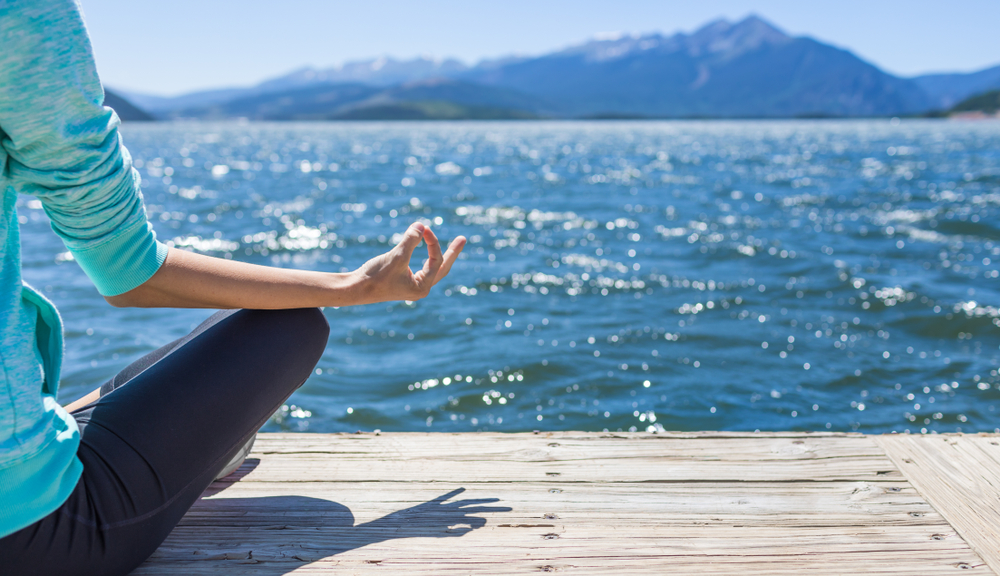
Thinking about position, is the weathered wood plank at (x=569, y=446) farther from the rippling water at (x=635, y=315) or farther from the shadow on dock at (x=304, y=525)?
the rippling water at (x=635, y=315)

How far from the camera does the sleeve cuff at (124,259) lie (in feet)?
5.47

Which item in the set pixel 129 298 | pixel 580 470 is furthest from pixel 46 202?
pixel 580 470

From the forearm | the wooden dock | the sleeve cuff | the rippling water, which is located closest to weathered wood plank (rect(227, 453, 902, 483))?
the wooden dock

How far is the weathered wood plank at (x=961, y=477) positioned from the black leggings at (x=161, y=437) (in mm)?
2213

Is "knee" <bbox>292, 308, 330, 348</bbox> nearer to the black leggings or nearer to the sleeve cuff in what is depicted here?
the black leggings

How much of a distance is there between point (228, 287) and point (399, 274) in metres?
0.48

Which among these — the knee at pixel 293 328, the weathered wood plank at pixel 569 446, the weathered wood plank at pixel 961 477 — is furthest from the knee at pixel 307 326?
the weathered wood plank at pixel 961 477

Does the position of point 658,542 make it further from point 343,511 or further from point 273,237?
point 273,237

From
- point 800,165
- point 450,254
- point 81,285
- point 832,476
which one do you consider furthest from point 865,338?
point 800,165

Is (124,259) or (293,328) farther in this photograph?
(293,328)

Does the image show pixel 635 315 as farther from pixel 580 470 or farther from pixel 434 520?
pixel 434 520

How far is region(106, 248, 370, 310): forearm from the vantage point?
1.83 m

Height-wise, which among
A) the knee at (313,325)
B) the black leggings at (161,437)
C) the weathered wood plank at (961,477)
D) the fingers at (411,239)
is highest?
the fingers at (411,239)

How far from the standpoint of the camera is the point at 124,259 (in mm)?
1710
